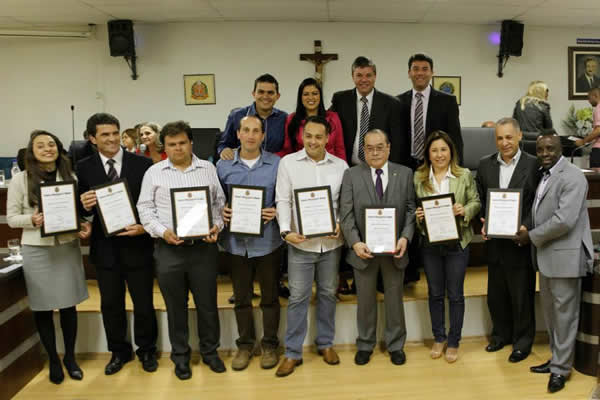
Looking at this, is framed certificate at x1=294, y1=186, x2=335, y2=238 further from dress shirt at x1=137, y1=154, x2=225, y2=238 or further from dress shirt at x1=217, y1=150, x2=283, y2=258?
dress shirt at x1=137, y1=154, x2=225, y2=238

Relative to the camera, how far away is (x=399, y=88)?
714 centimetres

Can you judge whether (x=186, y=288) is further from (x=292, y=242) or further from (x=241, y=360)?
(x=292, y=242)

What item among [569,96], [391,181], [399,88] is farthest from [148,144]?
[569,96]

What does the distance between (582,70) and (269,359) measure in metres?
A: 7.03

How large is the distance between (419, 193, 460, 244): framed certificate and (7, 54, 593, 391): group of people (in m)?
0.05

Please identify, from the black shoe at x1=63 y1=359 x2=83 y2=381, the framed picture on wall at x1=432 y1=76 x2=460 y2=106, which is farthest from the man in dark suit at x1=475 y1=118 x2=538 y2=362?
the framed picture on wall at x1=432 y1=76 x2=460 y2=106

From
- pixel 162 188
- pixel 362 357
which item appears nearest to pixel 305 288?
pixel 362 357

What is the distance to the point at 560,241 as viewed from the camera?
8.23 ft

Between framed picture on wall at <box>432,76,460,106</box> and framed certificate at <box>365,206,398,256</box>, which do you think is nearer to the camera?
framed certificate at <box>365,206,398,256</box>

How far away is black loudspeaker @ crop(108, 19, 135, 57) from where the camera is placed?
6.59m

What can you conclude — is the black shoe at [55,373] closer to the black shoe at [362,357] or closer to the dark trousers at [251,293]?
the dark trousers at [251,293]

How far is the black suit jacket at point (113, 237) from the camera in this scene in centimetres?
263

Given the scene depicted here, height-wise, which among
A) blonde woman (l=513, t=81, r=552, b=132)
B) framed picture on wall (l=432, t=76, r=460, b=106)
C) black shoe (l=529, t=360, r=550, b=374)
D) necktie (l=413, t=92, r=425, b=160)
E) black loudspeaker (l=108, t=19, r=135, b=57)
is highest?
black loudspeaker (l=108, t=19, r=135, b=57)

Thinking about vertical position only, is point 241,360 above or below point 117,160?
below
